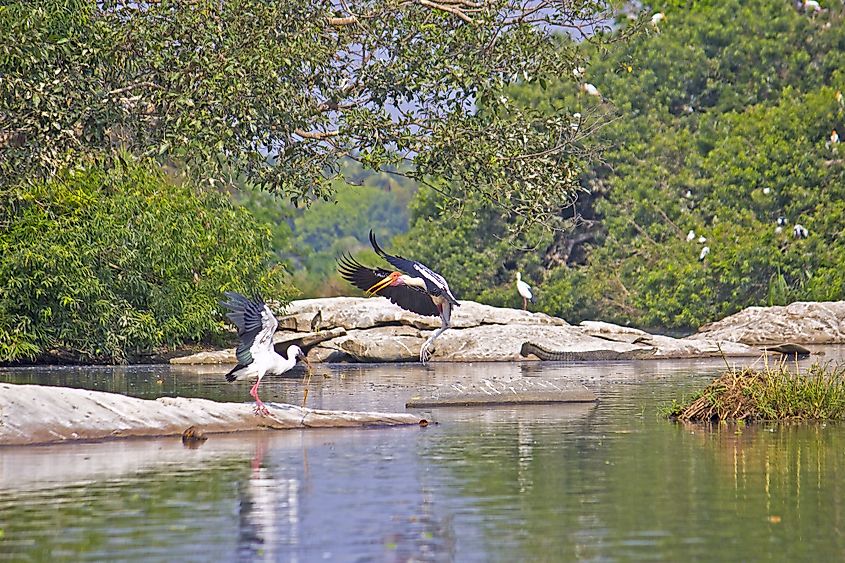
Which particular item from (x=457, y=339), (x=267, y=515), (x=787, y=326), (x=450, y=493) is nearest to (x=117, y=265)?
(x=457, y=339)

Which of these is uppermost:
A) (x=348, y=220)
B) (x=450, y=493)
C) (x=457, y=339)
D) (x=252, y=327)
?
(x=348, y=220)

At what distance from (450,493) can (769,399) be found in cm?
602

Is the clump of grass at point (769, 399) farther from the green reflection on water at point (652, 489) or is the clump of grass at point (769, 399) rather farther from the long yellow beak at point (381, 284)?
the long yellow beak at point (381, 284)

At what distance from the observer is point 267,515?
10.4 metres

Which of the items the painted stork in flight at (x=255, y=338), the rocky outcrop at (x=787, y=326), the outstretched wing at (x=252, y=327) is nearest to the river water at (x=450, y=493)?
the painted stork in flight at (x=255, y=338)

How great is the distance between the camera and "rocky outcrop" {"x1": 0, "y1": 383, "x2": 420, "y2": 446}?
14.3 meters

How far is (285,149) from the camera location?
20.6 metres

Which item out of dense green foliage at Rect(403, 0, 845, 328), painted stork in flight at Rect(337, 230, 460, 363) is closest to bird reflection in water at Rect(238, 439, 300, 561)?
painted stork in flight at Rect(337, 230, 460, 363)

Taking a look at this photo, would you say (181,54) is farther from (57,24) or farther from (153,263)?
(153,263)

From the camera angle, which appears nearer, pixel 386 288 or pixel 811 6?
pixel 386 288

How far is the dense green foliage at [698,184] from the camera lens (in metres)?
44.6

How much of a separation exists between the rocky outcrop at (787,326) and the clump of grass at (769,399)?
19.1 m

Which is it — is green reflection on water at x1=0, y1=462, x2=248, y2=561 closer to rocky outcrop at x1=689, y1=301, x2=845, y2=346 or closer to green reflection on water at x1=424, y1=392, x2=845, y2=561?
green reflection on water at x1=424, y1=392, x2=845, y2=561

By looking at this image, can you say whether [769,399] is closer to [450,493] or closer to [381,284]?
[450,493]
